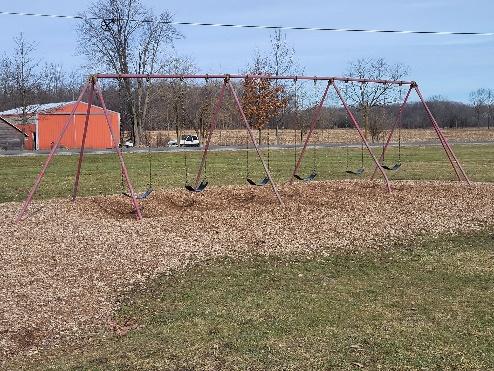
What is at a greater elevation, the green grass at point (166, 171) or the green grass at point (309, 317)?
the green grass at point (166, 171)

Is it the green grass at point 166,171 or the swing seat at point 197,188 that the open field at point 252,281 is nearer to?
the swing seat at point 197,188

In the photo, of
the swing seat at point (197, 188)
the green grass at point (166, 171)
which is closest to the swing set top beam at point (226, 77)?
the swing seat at point (197, 188)

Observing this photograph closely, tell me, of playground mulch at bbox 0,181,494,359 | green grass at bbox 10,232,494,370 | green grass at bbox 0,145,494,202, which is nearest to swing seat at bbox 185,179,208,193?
playground mulch at bbox 0,181,494,359

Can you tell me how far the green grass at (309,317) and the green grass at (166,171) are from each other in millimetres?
8733

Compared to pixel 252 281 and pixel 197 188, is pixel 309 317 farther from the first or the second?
pixel 197 188

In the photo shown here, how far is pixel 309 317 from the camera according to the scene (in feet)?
18.2

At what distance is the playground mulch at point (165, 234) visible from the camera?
19.4ft

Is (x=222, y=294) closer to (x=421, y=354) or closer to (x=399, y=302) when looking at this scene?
(x=399, y=302)

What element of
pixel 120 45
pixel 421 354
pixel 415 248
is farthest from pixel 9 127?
pixel 421 354

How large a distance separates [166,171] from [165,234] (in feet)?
40.3

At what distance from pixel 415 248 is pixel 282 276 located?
8.13 ft

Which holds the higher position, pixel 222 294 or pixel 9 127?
pixel 9 127

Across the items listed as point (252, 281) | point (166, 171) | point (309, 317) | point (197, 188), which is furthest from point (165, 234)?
point (166, 171)

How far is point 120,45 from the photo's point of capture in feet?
143
